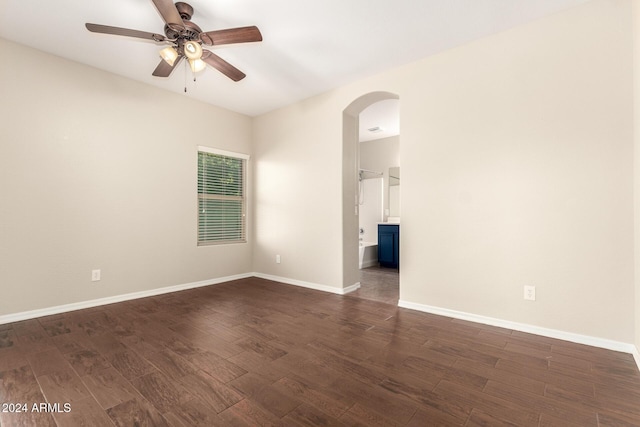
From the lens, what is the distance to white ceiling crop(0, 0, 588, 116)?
231 cm

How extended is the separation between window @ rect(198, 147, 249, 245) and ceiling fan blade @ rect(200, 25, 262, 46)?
2.16 meters

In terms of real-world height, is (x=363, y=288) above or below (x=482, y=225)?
below

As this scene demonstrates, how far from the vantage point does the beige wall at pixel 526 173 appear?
2.19 metres

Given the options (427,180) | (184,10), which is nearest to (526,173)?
(427,180)

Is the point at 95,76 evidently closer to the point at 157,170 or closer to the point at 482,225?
the point at 157,170

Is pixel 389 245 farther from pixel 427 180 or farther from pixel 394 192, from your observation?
pixel 427 180

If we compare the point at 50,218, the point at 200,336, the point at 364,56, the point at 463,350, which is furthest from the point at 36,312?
the point at 364,56

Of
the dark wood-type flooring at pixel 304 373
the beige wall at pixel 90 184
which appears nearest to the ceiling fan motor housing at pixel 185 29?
the beige wall at pixel 90 184

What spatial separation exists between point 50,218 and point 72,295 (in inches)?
32.8

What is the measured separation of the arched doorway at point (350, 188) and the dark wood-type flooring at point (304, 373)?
103cm

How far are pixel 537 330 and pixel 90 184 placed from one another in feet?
15.1

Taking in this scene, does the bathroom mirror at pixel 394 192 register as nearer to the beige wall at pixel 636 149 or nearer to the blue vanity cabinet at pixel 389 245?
the blue vanity cabinet at pixel 389 245

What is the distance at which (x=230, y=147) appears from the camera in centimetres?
464

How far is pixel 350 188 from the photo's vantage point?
396cm
